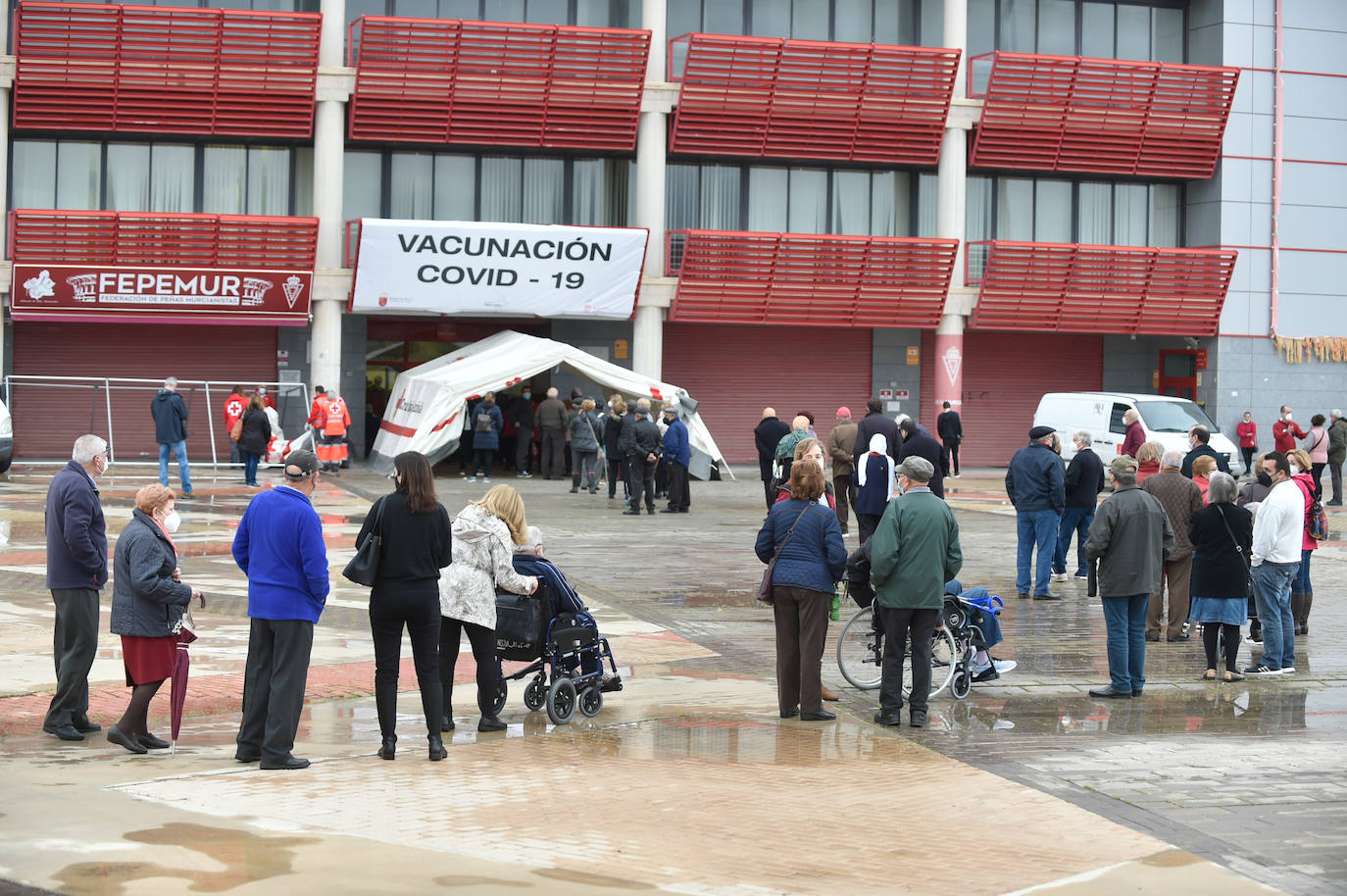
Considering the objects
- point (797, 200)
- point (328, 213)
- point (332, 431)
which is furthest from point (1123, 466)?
point (797, 200)

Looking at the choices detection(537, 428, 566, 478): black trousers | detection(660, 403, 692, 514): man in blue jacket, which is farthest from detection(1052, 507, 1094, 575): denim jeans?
detection(537, 428, 566, 478): black trousers

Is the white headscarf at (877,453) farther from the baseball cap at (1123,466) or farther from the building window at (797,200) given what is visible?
the building window at (797,200)

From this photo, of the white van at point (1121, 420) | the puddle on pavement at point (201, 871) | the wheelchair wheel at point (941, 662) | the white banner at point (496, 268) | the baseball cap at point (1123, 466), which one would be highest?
the white banner at point (496, 268)

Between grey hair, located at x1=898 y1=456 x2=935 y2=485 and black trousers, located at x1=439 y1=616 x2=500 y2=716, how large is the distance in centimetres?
276

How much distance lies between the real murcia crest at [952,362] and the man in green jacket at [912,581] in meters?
27.7

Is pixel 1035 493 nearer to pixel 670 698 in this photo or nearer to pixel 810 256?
pixel 670 698

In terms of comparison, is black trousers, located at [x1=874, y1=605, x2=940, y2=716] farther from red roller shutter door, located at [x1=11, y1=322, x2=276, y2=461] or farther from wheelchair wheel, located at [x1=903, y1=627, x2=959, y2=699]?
red roller shutter door, located at [x1=11, y1=322, x2=276, y2=461]

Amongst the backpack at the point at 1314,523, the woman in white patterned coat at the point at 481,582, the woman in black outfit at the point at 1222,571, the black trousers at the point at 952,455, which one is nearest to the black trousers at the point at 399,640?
the woman in white patterned coat at the point at 481,582

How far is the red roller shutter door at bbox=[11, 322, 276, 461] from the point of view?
33.8 meters

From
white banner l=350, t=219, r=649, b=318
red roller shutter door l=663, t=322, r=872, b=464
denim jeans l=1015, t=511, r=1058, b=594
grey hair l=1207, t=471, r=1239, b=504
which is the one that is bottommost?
denim jeans l=1015, t=511, r=1058, b=594

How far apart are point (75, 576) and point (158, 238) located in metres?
25.0

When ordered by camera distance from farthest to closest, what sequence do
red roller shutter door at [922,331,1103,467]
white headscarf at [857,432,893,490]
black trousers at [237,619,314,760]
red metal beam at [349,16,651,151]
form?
1. red roller shutter door at [922,331,1103,467]
2. red metal beam at [349,16,651,151]
3. white headscarf at [857,432,893,490]
4. black trousers at [237,619,314,760]

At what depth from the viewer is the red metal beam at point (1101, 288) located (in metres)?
37.1

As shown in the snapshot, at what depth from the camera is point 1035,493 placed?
50.9 ft
